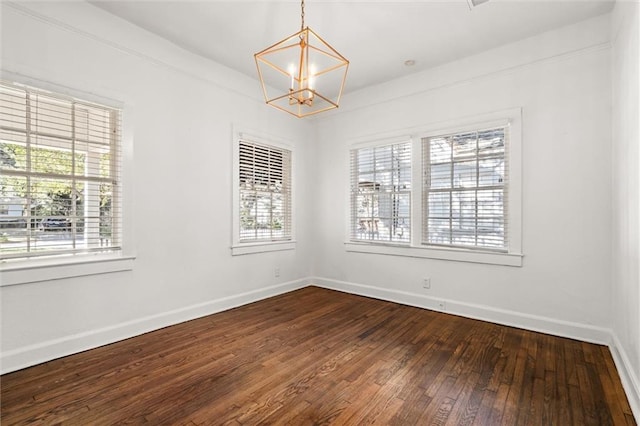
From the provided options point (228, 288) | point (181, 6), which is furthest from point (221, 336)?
point (181, 6)

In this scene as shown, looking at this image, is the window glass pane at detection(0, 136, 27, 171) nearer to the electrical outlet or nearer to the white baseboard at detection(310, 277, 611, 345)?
the white baseboard at detection(310, 277, 611, 345)

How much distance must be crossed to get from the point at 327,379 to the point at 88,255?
2.39m

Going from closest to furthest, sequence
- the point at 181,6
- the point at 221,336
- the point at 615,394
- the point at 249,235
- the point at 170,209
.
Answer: the point at 615,394 < the point at 181,6 < the point at 221,336 < the point at 170,209 < the point at 249,235

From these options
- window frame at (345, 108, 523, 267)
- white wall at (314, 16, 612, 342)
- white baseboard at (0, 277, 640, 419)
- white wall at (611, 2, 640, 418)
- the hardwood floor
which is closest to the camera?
the hardwood floor

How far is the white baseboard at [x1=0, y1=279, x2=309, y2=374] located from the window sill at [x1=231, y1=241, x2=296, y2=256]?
55 centimetres

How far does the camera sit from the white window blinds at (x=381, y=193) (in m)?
4.12

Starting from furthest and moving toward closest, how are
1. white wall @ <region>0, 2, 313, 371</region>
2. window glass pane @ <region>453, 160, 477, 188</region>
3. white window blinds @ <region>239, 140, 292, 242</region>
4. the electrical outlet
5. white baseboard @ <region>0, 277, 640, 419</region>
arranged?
white window blinds @ <region>239, 140, 292, 242</region> → the electrical outlet → window glass pane @ <region>453, 160, 477, 188</region> → white wall @ <region>0, 2, 313, 371</region> → white baseboard @ <region>0, 277, 640, 419</region>

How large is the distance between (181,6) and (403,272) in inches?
149

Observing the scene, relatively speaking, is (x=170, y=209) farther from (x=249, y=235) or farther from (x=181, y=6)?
(x=181, y=6)

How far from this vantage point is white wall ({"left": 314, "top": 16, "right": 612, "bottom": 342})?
9.26 feet

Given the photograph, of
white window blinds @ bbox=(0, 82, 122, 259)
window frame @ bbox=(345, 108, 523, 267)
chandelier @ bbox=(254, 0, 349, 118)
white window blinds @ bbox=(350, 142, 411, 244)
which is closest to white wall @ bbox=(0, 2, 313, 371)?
white window blinds @ bbox=(0, 82, 122, 259)

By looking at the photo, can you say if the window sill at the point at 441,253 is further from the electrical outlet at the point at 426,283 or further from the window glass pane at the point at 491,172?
the window glass pane at the point at 491,172

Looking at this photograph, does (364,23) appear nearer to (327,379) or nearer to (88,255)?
(327,379)

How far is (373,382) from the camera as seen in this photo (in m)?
2.16
